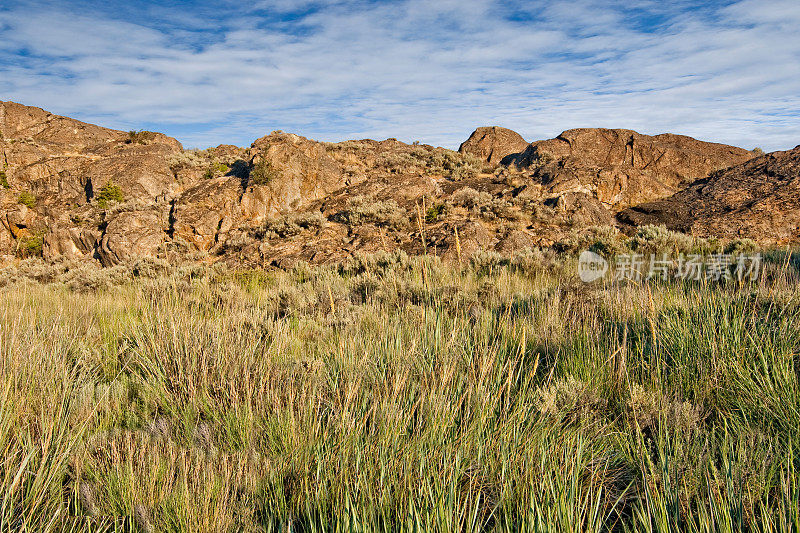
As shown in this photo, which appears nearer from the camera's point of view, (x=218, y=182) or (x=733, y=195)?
(x=733, y=195)

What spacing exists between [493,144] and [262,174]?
34.8 ft

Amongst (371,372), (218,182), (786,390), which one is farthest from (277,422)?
(218,182)

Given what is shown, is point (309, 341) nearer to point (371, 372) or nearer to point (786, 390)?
point (371, 372)

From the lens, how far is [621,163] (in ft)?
48.0

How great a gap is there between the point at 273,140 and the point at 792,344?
46.3ft

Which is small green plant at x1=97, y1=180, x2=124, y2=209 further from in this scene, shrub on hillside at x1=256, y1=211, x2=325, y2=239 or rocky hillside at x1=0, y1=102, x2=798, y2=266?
shrub on hillside at x1=256, y1=211, x2=325, y2=239

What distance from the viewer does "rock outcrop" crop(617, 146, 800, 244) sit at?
9516 millimetres

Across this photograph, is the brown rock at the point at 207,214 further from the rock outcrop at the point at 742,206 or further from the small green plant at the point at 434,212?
the rock outcrop at the point at 742,206

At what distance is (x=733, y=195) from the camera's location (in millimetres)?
11047

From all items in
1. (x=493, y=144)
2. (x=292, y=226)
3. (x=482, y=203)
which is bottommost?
(x=292, y=226)

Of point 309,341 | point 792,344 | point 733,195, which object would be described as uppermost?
point 733,195

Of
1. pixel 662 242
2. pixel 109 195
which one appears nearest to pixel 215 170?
pixel 109 195

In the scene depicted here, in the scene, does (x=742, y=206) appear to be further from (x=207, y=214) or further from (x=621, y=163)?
(x=207, y=214)

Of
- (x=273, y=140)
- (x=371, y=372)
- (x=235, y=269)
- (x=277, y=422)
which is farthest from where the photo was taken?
(x=273, y=140)
